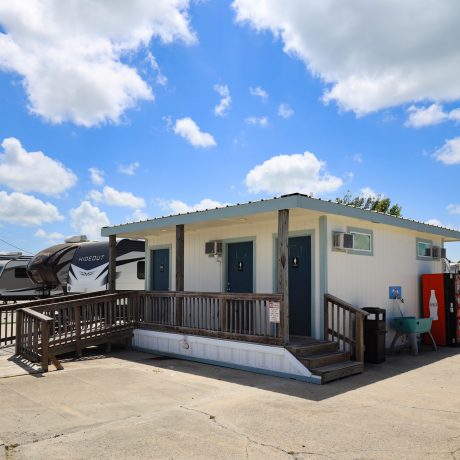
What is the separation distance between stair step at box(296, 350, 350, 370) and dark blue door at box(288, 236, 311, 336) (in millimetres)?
1048

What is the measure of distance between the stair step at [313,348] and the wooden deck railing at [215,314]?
300mm

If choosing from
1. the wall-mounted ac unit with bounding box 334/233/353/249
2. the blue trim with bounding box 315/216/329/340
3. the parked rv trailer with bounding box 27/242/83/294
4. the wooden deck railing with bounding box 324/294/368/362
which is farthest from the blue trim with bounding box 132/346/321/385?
the parked rv trailer with bounding box 27/242/83/294

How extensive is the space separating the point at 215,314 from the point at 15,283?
1877cm

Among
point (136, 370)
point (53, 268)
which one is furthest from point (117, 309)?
point (53, 268)

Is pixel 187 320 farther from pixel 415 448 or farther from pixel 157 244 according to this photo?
pixel 415 448

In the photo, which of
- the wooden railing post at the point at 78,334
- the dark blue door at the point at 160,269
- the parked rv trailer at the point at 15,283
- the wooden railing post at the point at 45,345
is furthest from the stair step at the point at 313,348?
the parked rv trailer at the point at 15,283

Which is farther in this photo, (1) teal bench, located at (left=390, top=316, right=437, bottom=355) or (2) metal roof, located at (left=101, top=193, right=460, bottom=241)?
(1) teal bench, located at (left=390, top=316, right=437, bottom=355)

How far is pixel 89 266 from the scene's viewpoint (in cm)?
1734

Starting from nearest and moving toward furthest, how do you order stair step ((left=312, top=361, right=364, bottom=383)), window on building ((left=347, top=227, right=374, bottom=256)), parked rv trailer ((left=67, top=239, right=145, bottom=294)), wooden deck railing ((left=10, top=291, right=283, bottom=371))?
stair step ((left=312, top=361, right=364, bottom=383)), wooden deck railing ((left=10, top=291, right=283, bottom=371)), window on building ((left=347, top=227, right=374, bottom=256)), parked rv trailer ((left=67, top=239, right=145, bottom=294))

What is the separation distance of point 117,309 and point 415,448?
8.38m

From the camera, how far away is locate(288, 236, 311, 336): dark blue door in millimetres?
9242

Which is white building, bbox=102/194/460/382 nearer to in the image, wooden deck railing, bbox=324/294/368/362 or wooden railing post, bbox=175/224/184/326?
wooden railing post, bbox=175/224/184/326

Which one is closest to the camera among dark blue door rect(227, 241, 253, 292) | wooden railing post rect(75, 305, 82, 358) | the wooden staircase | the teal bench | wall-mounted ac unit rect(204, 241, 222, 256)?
the wooden staircase

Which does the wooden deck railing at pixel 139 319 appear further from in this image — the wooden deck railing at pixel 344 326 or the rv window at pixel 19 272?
the rv window at pixel 19 272
